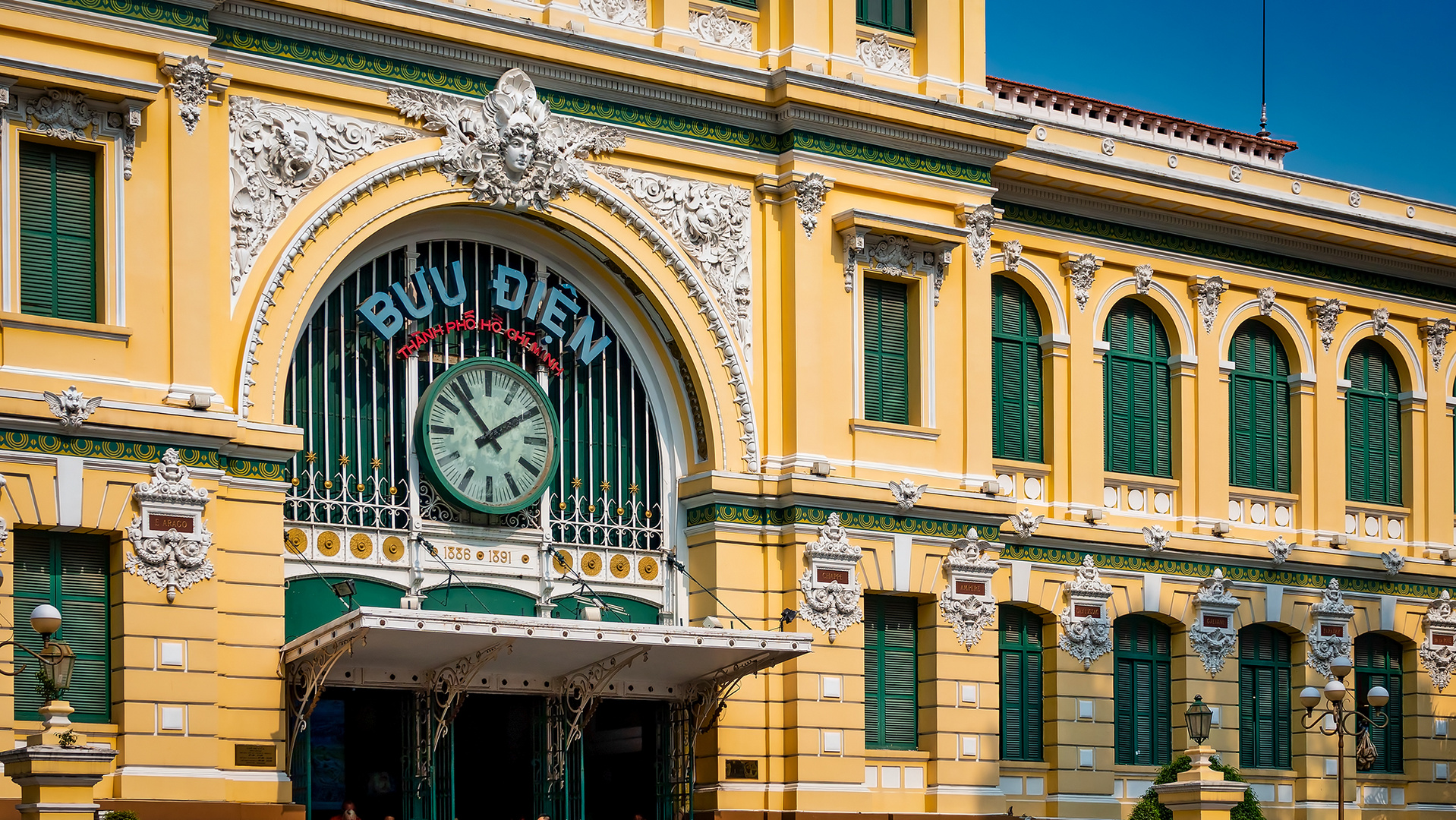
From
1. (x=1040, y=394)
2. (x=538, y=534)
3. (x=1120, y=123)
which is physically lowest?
(x=538, y=534)

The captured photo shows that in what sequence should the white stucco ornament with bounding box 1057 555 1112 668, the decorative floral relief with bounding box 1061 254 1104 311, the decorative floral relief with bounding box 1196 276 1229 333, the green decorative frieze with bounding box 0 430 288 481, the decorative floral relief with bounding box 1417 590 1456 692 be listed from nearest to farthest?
the green decorative frieze with bounding box 0 430 288 481, the white stucco ornament with bounding box 1057 555 1112 668, the decorative floral relief with bounding box 1061 254 1104 311, the decorative floral relief with bounding box 1196 276 1229 333, the decorative floral relief with bounding box 1417 590 1456 692

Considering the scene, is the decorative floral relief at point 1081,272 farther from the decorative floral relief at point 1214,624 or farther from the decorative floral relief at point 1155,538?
the decorative floral relief at point 1214,624

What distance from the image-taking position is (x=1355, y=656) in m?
42.7

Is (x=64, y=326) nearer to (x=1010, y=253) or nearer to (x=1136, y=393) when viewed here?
(x=1010, y=253)

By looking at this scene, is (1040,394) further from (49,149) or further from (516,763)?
(49,149)

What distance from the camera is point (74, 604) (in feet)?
93.4

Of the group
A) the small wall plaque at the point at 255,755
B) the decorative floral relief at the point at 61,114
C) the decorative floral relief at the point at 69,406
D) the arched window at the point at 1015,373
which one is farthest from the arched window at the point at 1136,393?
the decorative floral relief at the point at 69,406

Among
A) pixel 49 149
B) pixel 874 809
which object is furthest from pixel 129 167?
pixel 874 809

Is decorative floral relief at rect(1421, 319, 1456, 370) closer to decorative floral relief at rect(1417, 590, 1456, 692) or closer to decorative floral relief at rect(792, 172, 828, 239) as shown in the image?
decorative floral relief at rect(1417, 590, 1456, 692)

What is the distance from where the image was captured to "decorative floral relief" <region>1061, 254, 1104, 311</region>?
39.9 metres

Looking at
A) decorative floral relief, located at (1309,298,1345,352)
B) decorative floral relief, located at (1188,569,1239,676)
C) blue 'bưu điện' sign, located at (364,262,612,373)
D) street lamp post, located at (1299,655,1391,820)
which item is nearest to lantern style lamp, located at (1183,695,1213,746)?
street lamp post, located at (1299,655,1391,820)

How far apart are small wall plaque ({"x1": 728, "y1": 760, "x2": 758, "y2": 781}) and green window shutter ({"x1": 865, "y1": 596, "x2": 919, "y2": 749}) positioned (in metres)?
2.11

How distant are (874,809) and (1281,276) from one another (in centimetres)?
1435

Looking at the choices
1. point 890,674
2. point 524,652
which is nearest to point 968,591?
point 890,674
